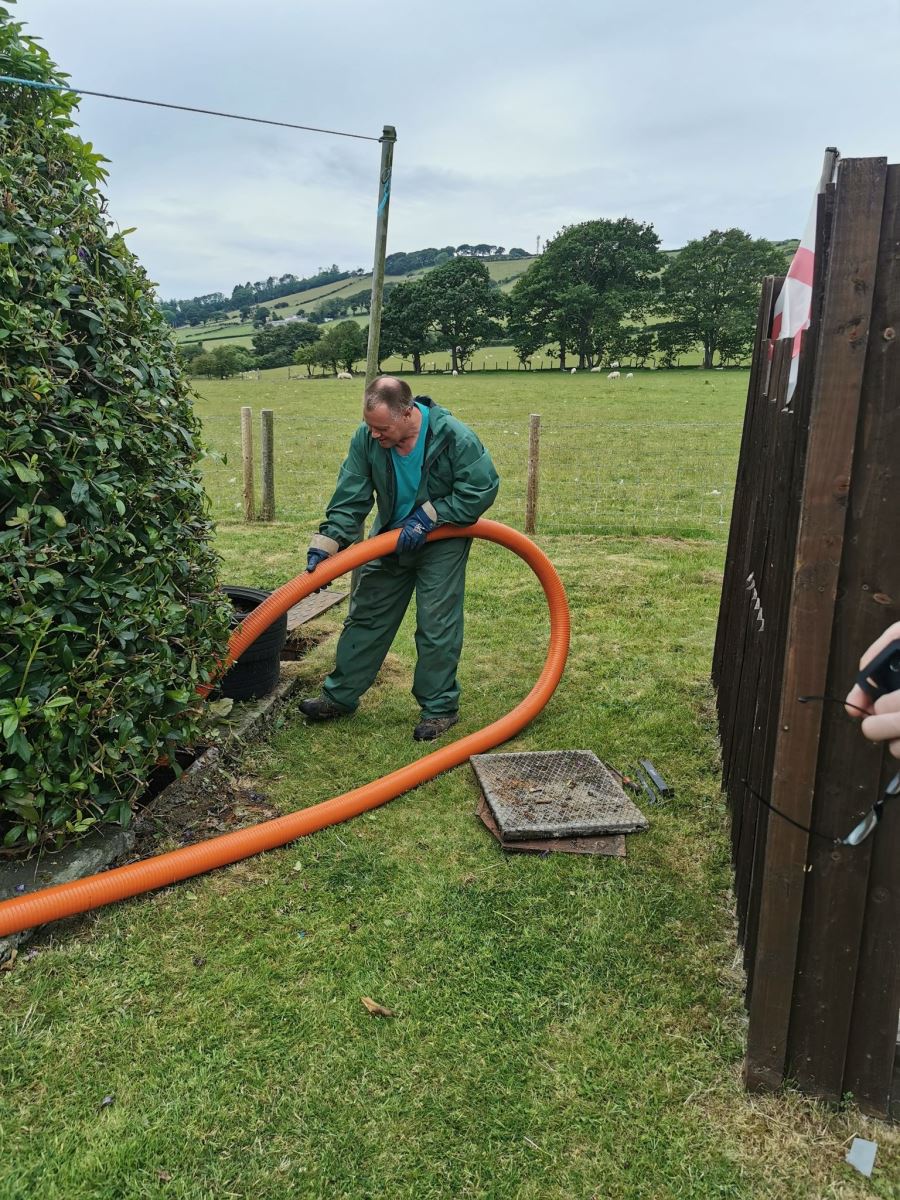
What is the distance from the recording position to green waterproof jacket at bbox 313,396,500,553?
168 inches

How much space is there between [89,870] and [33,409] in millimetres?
1694

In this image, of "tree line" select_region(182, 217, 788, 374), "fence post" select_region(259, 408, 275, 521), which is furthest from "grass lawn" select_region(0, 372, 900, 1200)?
"tree line" select_region(182, 217, 788, 374)

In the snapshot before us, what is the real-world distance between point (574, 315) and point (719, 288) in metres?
10.5

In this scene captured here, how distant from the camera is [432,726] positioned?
4480 millimetres

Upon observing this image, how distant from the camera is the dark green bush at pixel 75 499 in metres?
2.65

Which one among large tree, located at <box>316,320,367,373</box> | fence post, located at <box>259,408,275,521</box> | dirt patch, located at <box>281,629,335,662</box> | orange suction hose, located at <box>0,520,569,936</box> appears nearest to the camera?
orange suction hose, located at <box>0,520,569,936</box>

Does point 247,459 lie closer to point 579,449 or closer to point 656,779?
point 656,779

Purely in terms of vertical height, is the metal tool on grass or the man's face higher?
the man's face

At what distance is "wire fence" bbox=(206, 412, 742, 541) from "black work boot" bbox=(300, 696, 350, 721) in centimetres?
302

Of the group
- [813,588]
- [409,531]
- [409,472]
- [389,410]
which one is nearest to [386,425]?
[389,410]

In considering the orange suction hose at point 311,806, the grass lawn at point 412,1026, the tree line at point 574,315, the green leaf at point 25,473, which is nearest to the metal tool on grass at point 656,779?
the grass lawn at point 412,1026

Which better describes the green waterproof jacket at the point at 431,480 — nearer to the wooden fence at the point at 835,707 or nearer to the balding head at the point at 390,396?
the balding head at the point at 390,396

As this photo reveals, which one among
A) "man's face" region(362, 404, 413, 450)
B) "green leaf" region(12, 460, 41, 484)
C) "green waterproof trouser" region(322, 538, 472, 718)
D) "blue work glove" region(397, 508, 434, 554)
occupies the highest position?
"man's face" region(362, 404, 413, 450)

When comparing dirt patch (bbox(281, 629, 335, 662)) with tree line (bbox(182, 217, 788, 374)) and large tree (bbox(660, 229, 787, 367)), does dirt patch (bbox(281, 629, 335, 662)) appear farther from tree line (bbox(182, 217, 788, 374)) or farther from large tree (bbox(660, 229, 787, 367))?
large tree (bbox(660, 229, 787, 367))
